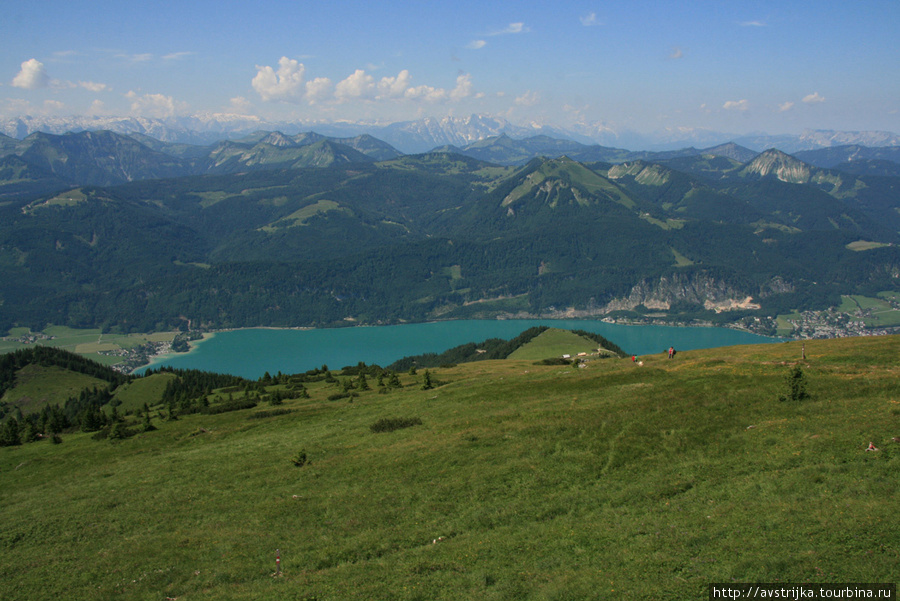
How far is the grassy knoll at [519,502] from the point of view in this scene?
20.7m

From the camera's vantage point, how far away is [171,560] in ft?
85.7

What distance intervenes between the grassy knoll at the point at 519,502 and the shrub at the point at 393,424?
4.32 feet

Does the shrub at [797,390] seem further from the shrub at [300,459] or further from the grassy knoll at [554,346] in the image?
the grassy knoll at [554,346]

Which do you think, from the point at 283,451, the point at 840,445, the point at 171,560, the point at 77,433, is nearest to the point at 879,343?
the point at 840,445

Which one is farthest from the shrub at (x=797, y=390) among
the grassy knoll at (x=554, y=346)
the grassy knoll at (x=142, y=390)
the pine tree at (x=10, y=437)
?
the grassy knoll at (x=142, y=390)

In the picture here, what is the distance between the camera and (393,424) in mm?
45375

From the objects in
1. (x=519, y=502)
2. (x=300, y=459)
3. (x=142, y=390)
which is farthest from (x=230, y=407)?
(x=142, y=390)

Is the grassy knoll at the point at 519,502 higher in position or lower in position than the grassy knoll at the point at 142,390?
higher

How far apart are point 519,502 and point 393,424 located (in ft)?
62.8

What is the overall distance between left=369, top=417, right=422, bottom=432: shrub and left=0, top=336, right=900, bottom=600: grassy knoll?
1318 millimetres

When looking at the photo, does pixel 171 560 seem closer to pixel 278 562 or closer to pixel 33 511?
pixel 278 562

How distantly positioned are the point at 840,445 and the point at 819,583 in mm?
12467

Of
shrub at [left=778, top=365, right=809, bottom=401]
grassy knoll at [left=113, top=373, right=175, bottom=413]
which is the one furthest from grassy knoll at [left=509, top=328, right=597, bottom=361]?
shrub at [left=778, top=365, right=809, bottom=401]

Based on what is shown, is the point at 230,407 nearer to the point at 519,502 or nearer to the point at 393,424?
the point at 393,424
